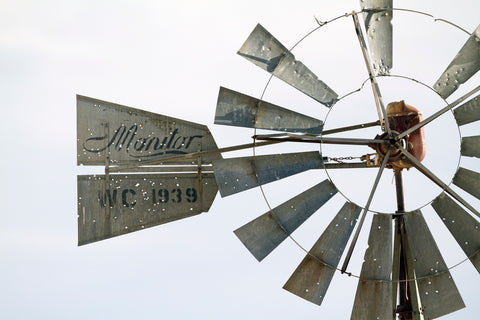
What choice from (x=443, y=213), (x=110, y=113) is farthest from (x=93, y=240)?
(x=443, y=213)

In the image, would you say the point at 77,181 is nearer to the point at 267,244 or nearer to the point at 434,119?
the point at 267,244

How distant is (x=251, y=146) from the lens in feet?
32.7

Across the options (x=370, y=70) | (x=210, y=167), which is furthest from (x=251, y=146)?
(x=370, y=70)

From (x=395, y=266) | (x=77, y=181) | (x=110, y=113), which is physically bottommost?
(x=395, y=266)

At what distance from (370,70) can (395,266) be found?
1.75 metres

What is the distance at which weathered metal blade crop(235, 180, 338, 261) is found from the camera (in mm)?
9805

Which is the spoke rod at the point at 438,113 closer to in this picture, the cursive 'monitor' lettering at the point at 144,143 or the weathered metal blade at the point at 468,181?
the weathered metal blade at the point at 468,181

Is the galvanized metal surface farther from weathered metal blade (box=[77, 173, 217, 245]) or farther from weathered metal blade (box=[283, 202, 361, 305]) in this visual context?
weathered metal blade (box=[283, 202, 361, 305])

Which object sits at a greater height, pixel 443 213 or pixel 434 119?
A: pixel 434 119

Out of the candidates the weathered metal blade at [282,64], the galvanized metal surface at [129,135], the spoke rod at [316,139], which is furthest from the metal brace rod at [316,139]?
the galvanized metal surface at [129,135]

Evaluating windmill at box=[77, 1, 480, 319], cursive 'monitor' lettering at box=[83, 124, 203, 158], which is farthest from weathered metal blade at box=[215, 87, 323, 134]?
cursive 'monitor' lettering at box=[83, 124, 203, 158]

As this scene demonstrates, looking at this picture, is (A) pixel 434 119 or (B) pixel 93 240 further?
(B) pixel 93 240

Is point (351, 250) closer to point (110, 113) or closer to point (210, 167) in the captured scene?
point (210, 167)

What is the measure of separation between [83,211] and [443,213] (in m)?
3.29
